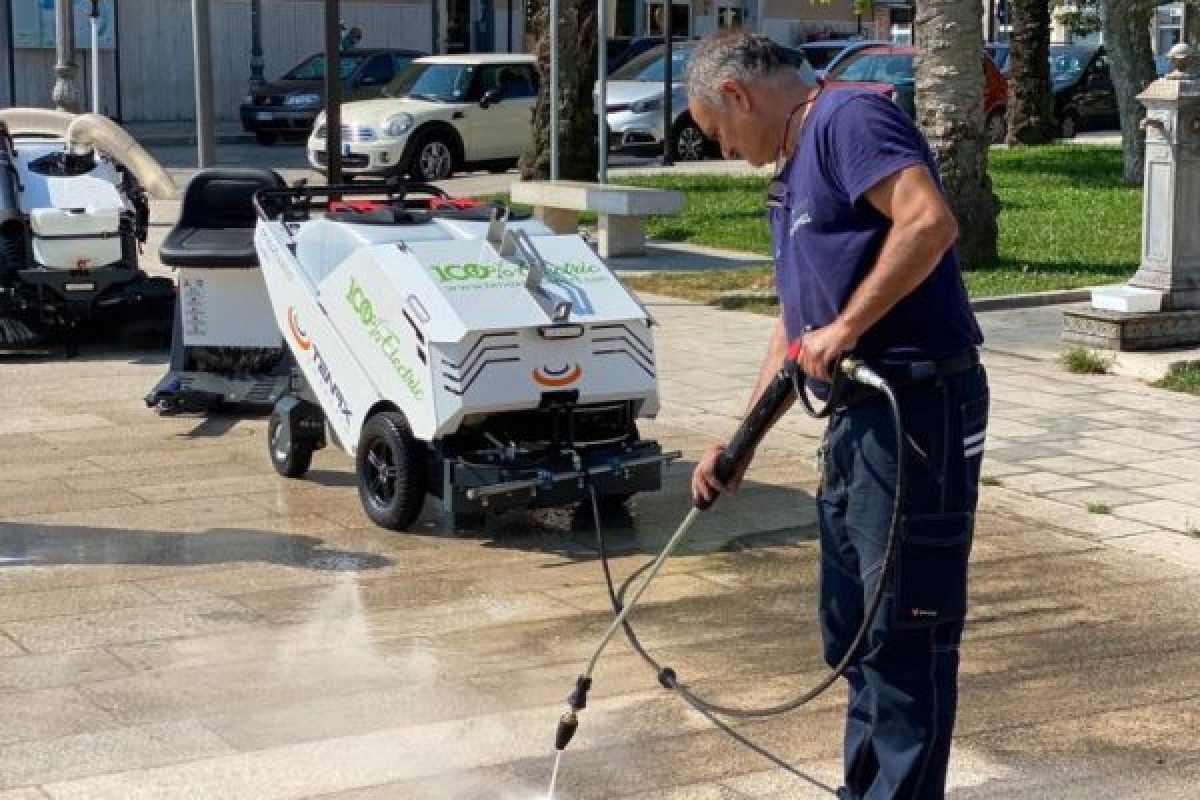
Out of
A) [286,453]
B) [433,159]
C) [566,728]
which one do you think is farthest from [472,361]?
[433,159]

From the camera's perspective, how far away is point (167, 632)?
6.61m

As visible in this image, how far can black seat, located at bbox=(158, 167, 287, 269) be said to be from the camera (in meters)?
10.4

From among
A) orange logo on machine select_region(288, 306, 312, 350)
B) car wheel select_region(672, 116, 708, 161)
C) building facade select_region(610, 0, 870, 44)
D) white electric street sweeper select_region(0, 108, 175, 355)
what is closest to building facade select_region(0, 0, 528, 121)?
building facade select_region(610, 0, 870, 44)

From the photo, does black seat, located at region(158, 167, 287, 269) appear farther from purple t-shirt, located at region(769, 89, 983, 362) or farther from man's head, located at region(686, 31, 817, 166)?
purple t-shirt, located at region(769, 89, 983, 362)

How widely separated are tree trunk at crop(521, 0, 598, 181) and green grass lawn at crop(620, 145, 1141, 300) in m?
1.19

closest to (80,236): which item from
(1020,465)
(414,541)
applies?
(414,541)

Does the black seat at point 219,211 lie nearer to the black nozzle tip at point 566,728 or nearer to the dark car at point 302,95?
the black nozzle tip at point 566,728

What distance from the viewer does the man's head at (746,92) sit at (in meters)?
4.39

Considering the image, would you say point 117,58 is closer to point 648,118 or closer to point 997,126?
point 648,118

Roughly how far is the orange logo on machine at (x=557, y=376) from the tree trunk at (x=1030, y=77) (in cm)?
1961

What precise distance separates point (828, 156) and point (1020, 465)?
205 inches

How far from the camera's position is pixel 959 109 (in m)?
14.8

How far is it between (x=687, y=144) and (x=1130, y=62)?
668 cm

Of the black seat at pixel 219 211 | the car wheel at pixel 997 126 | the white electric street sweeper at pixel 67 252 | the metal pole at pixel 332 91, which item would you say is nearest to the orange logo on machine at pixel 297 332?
the black seat at pixel 219 211
